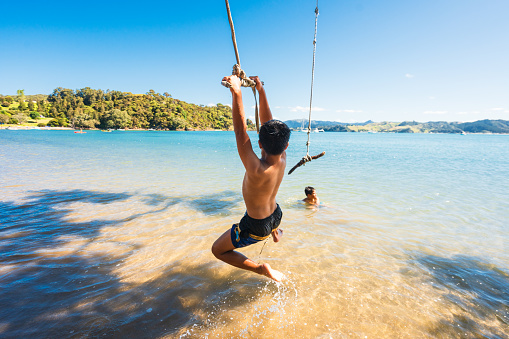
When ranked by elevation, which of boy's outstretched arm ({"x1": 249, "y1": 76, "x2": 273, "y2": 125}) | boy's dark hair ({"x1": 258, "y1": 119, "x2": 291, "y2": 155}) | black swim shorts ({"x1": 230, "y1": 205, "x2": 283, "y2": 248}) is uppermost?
boy's outstretched arm ({"x1": 249, "y1": 76, "x2": 273, "y2": 125})

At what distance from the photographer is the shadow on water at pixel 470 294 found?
3.51 metres

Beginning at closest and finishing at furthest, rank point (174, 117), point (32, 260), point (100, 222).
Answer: point (32, 260)
point (100, 222)
point (174, 117)

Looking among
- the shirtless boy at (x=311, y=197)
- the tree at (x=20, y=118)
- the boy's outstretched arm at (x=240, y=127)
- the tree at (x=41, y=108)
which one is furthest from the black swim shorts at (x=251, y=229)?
the tree at (x=41, y=108)

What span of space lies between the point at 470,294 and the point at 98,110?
180496mm

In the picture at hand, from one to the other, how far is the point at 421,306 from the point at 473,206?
9969 mm

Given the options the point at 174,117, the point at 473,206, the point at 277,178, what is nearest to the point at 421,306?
the point at 277,178

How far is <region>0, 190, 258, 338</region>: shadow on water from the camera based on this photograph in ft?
10.4

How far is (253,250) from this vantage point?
233 inches

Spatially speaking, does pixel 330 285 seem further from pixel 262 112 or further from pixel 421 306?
pixel 262 112

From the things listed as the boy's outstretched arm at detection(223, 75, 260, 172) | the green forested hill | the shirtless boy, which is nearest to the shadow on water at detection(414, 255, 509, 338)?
the boy's outstretched arm at detection(223, 75, 260, 172)

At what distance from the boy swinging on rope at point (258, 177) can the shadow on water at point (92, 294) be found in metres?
1.10

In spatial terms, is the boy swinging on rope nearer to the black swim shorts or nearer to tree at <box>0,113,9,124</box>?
the black swim shorts

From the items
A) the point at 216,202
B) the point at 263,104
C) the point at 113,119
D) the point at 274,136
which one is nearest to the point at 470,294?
the point at 274,136

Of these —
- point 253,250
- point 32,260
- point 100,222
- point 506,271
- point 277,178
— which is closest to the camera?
point 277,178
